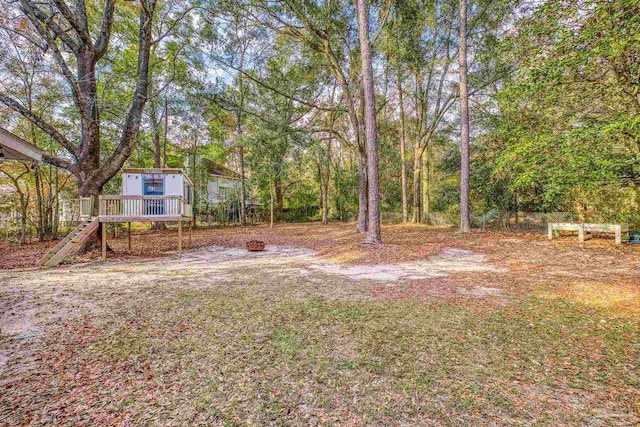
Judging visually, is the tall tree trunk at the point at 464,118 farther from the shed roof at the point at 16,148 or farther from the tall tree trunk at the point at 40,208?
the tall tree trunk at the point at 40,208

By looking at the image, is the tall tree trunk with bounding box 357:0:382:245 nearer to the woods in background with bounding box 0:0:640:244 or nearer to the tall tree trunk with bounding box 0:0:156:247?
the woods in background with bounding box 0:0:640:244

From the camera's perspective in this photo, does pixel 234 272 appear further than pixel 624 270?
Yes

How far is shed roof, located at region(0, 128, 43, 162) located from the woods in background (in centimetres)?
211

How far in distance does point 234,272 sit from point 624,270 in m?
8.81

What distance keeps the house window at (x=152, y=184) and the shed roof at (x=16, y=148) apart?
7.42m

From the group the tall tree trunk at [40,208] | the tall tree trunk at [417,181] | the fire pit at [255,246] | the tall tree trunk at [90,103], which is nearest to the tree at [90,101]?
the tall tree trunk at [90,103]

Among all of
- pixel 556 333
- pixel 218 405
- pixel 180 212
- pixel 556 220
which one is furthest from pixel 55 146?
pixel 556 220

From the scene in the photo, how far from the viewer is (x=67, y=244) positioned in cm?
806

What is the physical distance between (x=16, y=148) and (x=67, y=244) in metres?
3.32

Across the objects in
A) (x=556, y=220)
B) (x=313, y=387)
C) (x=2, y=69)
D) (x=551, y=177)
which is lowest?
(x=313, y=387)

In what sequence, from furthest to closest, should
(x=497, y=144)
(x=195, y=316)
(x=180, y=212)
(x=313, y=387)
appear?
1. (x=497, y=144)
2. (x=180, y=212)
3. (x=195, y=316)
4. (x=313, y=387)

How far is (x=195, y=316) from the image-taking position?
3871mm

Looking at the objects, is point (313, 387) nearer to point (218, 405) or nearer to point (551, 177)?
point (218, 405)

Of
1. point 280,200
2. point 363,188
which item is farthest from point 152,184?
point 280,200
